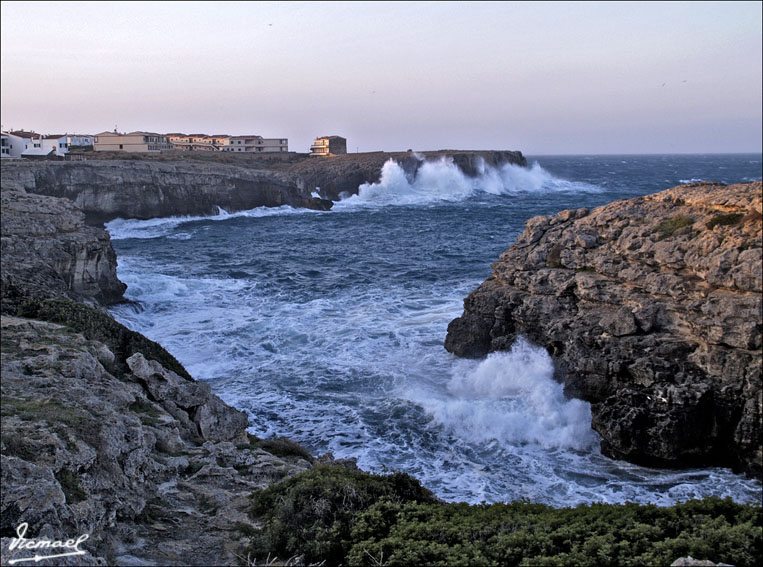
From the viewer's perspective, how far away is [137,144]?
90.9 meters

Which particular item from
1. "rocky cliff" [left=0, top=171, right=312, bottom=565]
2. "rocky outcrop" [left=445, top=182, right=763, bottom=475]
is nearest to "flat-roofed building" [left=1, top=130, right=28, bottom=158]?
"rocky cliff" [left=0, top=171, right=312, bottom=565]

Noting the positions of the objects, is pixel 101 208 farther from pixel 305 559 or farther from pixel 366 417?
pixel 305 559

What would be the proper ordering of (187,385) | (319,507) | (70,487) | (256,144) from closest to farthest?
(70,487) → (319,507) → (187,385) → (256,144)

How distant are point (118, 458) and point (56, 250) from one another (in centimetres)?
1798

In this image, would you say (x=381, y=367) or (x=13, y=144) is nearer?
(x=381, y=367)

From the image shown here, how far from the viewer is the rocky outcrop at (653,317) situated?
13305mm

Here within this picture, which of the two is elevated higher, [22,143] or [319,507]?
[22,143]

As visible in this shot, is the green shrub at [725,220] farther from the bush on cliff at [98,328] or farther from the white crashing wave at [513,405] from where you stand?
the bush on cliff at [98,328]

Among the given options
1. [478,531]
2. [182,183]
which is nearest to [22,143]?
[182,183]

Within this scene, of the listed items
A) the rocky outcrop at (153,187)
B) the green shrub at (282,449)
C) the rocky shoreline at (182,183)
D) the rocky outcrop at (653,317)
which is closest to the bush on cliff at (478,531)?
the green shrub at (282,449)

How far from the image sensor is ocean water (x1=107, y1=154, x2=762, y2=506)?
43.1 ft

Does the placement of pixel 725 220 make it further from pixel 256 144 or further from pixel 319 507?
pixel 256 144

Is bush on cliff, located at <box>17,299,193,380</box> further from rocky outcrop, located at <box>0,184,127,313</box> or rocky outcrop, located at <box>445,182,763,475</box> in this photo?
rocky outcrop, located at <box>445,182,763,475</box>

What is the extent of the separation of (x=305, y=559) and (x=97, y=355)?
7.43 meters
